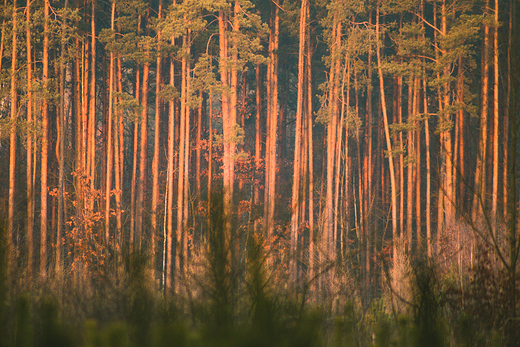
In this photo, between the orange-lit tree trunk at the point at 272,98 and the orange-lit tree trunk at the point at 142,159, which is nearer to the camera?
the orange-lit tree trunk at the point at 142,159

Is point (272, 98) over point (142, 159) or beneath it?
over

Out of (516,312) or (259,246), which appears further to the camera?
(516,312)

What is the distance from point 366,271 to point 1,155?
71.5 feet

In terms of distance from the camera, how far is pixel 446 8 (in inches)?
798

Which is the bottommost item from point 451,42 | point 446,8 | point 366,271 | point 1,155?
point 366,271

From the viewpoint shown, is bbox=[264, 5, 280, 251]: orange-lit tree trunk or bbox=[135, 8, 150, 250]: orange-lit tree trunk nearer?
bbox=[135, 8, 150, 250]: orange-lit tree trunk

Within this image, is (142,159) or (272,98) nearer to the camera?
(142,159)

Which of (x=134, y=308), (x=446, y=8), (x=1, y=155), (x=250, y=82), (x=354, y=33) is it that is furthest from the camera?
(x=250, y=82)

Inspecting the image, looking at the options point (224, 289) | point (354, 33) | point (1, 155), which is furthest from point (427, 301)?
point (1, 155)

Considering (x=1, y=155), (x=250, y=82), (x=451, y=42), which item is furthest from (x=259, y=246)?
(x=250, y=82)

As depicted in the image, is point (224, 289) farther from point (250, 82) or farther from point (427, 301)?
point (250, 82)

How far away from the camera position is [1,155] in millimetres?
26562

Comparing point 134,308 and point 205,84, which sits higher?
point 205,84

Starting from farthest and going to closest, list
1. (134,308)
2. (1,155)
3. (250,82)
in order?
(250,82) → (1,155) → (134,308)
